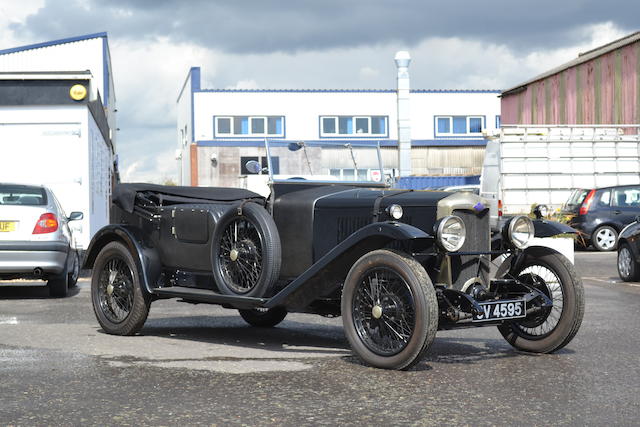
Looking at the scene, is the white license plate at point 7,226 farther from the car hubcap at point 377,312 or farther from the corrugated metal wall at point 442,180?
the corrugated metal wall at point 442,180

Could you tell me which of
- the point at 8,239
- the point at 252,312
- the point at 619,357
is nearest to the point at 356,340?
the point at 619,357

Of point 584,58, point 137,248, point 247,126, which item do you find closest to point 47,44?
point 247,126

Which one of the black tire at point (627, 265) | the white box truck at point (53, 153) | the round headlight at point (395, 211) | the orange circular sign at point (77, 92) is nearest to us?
the round headlight at point (395, 211)

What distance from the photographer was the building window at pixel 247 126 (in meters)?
53.9

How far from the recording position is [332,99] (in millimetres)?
55031

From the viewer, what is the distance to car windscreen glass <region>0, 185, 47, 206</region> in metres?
12.4

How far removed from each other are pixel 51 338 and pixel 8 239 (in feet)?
13.1

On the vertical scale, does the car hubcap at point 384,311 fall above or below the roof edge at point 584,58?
below

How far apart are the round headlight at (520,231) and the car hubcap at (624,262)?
25.8ft

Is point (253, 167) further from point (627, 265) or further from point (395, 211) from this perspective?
point (627, 265)

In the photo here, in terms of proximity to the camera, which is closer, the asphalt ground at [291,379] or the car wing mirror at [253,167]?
the asphalt ground at [291,379]

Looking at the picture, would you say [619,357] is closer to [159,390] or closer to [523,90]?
[159,390]

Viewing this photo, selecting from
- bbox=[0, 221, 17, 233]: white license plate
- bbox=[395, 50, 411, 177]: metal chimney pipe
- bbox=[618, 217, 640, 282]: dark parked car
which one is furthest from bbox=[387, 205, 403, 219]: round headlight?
bbox=[395, 50, 411, 177]: metal chimney pipe

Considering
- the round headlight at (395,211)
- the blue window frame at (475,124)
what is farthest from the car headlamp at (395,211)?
the blue window frame at (475,124)
